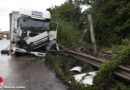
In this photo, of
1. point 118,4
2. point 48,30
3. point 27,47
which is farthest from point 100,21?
point 27,47

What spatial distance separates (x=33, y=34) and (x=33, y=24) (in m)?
0.73

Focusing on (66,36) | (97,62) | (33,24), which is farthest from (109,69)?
(66,36)

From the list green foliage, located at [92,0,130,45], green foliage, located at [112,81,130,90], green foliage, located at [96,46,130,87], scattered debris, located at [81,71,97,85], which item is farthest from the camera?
green foliage, located at [92,0,130,45]

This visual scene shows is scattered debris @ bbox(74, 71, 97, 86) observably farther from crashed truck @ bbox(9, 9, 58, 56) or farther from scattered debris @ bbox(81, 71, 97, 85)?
crashed truck @ bbox(9, 9, 58, 56)

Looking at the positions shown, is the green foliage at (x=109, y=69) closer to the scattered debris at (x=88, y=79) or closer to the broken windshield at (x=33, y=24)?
the scattered debris at (x=88, y=79)

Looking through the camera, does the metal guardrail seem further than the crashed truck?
No

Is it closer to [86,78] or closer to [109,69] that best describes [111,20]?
[86,78]

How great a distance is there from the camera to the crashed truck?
1183 cm

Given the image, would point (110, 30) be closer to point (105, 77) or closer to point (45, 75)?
point (45, 75)

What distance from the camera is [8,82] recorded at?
5.81 m

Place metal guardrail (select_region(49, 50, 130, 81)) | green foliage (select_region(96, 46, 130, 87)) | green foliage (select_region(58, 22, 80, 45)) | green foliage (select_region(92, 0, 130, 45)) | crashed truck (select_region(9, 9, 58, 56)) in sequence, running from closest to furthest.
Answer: metal guardrail (select_region(49, 50, 130, 81)) → green foliage (select_region(96, 46, 130, 87)) → crashed truck (select_region(9, 9, 58, 56)) → green foliage (select_region(58, 22, 80, 45)) → green foliage (select_region(92, 0, 130, 45))

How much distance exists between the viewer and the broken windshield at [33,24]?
468 inches

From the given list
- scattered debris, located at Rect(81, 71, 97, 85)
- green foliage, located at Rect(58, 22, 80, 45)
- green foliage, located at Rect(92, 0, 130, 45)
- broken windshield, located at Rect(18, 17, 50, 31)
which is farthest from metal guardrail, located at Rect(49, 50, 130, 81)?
green foliage, located at Rect(92, 0, 130, 45)

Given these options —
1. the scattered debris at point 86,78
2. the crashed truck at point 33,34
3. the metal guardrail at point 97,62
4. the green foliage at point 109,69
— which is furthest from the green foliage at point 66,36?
the green foliage at point 109,69
